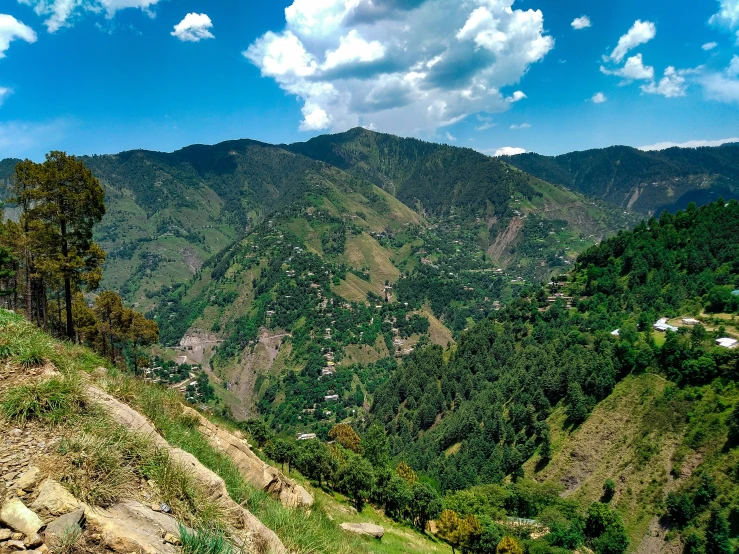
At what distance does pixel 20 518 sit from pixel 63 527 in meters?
0.38

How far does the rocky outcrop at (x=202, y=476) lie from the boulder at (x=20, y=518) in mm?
1253

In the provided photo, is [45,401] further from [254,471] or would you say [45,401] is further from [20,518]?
[254,471]

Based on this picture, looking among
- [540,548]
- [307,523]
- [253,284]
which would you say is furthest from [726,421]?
[253,284]

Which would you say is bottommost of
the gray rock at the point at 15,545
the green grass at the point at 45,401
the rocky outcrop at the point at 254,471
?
the rocky outcrop at the point at 254,471

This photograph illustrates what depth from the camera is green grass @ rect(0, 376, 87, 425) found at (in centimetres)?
542

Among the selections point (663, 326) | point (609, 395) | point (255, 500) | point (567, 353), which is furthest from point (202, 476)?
point (663, 326)

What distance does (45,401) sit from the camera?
567cm

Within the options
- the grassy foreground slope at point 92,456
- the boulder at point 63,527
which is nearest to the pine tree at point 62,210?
the grassy foreground slope at point 92,456

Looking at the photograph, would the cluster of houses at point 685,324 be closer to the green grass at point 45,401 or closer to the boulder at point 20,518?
the green grass at point 45,401

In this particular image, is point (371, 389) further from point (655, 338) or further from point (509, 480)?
point (655, 338)

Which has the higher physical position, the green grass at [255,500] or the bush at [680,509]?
the green grass at [255,500]

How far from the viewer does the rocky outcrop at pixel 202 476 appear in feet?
18.7

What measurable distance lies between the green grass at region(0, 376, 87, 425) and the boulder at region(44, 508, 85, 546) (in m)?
2.05

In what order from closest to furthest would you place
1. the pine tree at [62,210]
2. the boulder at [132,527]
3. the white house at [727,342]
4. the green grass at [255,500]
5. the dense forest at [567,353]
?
1. the boulder at [132,527]
2. the green grass at [255,500]
3. the pine tree at [62,210]
4. the white house at [727,342]
5. the dense forest at [567,353]
